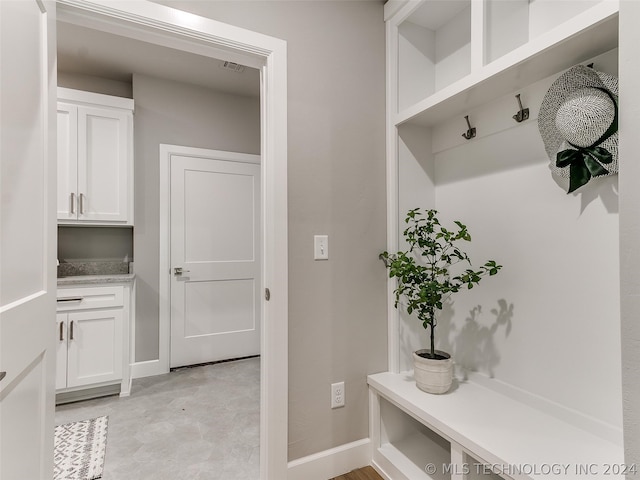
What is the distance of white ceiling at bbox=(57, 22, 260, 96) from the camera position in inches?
97.2

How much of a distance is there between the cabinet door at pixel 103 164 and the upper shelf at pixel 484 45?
88.9 inches

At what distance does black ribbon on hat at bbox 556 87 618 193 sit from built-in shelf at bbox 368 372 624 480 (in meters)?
0.90

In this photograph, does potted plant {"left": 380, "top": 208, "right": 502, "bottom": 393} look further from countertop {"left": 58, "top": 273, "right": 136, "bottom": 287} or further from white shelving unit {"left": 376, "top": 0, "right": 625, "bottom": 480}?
countertop {"left": 58, "top": 273, "right": 136, "bottom": 287}

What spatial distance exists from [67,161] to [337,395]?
2634mm

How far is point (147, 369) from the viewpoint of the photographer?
291cm

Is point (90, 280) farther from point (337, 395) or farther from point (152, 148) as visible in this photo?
point (337, 395)

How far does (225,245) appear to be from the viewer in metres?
3.31

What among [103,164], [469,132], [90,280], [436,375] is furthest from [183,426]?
[469,132]

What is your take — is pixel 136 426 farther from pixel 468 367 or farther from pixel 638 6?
pixel 638 6

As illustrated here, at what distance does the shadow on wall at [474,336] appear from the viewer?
1.57m

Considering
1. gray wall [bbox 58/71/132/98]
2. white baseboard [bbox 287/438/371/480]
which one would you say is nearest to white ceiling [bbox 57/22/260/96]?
gray wall [bbox 58/71/132/98]

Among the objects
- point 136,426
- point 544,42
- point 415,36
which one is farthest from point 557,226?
point 136,426

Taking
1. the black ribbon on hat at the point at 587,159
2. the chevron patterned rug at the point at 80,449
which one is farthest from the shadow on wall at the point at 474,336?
the chevron patterned rug at the point at 80,449

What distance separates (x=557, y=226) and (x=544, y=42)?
0.69 metres
